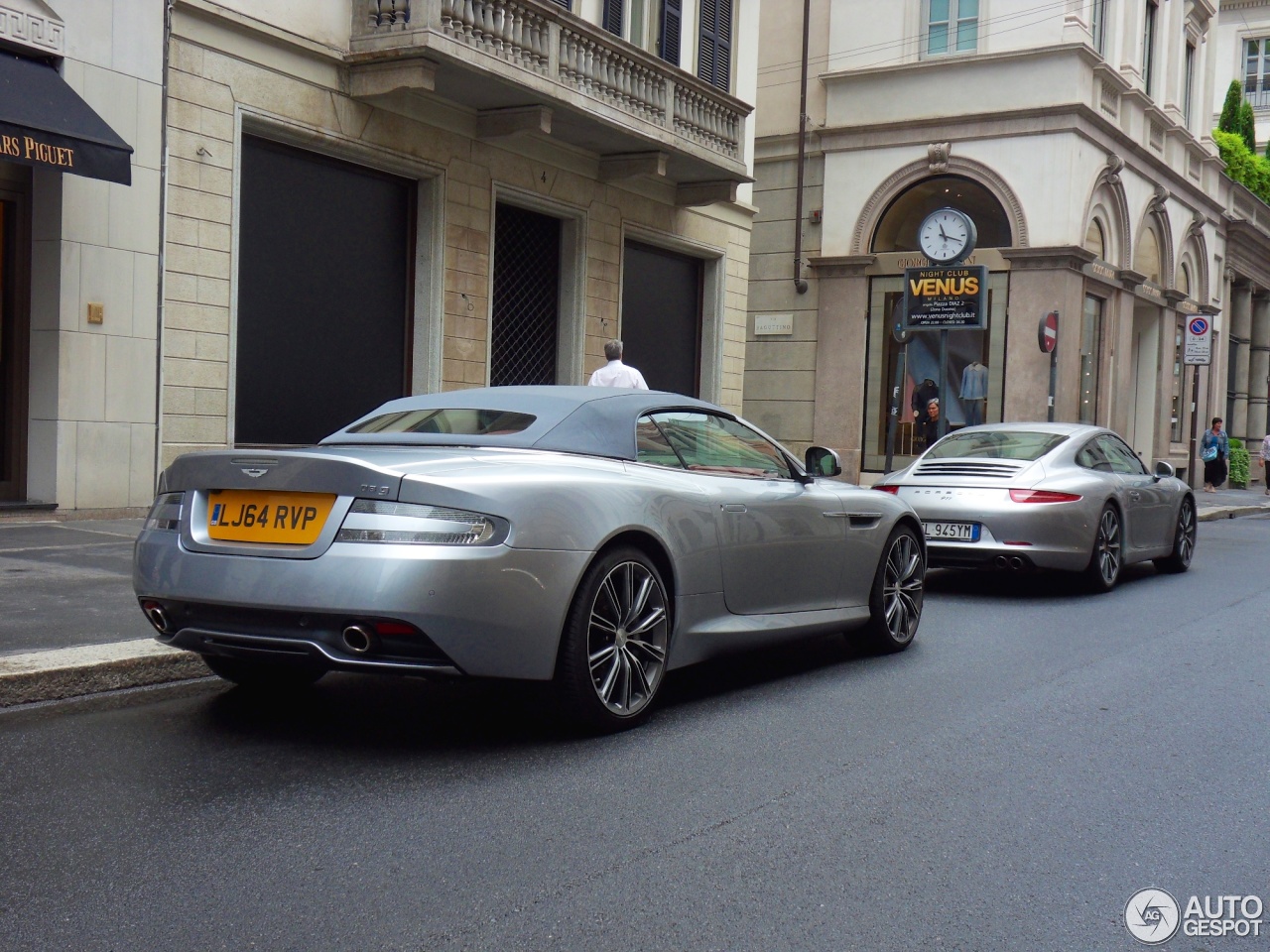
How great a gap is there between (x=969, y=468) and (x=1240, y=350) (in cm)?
3272

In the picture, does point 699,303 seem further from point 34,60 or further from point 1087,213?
A: point 34,60

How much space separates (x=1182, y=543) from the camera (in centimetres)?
1216

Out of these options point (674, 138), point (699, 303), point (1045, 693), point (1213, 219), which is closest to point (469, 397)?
point (1045, 693)

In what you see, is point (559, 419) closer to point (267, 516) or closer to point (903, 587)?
point (267, 516)

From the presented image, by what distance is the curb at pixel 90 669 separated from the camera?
5227 mm

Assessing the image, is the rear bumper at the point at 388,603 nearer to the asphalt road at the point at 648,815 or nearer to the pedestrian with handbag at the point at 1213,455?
the asphalt road at the point at 648,815

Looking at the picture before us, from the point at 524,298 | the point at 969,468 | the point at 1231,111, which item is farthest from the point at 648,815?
the point at 1231,111

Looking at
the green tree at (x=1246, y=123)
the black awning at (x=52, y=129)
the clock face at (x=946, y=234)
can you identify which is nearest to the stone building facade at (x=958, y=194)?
the clock face at (x=946, y=234)

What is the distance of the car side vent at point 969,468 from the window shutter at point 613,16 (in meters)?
8.76

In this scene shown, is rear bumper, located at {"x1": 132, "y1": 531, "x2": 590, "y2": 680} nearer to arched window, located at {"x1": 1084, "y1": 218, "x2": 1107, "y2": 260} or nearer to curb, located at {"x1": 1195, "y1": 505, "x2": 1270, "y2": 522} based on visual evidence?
curb, located at {"x1": 1195, "y1": 505, "x2": 1270, "y2": 522}

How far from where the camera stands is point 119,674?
18.2 ft

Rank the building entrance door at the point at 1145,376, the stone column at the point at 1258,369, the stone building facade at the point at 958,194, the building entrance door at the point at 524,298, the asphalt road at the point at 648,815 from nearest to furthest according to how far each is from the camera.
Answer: the asphalt road at the point at 648,815
the building entrance door at the point at 524,298
the stone building facade at the point at 958,194
the building entrance door at the point at 1145,376
the stone column at the point at 1258,369

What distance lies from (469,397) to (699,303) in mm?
14339

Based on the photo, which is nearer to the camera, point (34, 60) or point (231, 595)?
point (231, 595)
